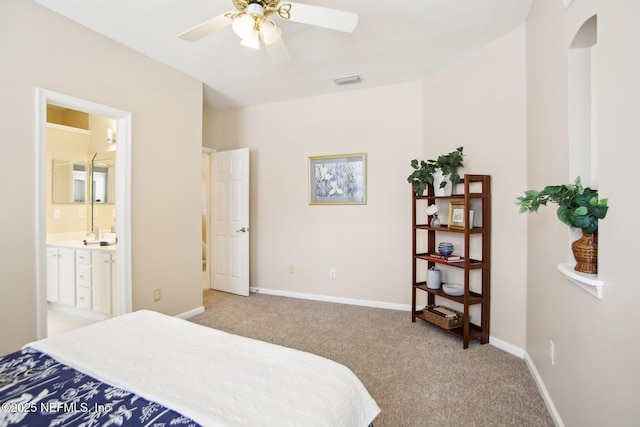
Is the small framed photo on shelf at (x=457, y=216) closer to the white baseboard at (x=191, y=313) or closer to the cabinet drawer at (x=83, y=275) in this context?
the white baseboard at (x=191, y=313)

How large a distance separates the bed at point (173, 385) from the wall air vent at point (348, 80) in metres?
2.92

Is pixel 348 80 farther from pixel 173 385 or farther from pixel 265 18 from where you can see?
pixel 173 385

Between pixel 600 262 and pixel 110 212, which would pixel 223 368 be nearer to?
pixel 600 262

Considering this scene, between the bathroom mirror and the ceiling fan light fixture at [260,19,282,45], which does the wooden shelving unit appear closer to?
the ceiling fan light fixture at [260,19,282,45]

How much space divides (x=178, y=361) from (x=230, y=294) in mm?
3076

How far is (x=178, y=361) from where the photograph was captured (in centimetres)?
116

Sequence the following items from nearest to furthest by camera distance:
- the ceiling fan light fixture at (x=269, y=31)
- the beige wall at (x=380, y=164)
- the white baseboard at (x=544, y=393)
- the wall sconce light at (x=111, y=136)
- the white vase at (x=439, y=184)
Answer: the white baseboard at (x=544, y=393), the ceiling fan light fixture at (x=269, y=31), the beige wall at (x=380, y=164), the white vase at (x=439, y=184), the wall sconce light at (x=111, y=136)

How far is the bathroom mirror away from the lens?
3.68 metres

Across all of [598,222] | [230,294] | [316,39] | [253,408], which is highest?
[316,39]

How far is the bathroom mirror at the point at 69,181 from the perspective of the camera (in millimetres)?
3680

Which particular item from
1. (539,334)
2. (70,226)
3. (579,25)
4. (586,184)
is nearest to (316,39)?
(579,25)

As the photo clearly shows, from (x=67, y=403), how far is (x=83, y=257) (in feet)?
9.44

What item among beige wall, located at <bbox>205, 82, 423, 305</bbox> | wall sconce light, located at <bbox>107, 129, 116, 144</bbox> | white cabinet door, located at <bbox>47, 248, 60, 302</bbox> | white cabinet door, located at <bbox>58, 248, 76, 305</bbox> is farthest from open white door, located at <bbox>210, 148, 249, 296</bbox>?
white cabinet door, located at <bbox>47, 248, 60, 302</bbox>

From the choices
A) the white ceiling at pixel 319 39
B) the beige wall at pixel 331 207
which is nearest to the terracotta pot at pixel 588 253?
the white ceiling at pixel 319 39
